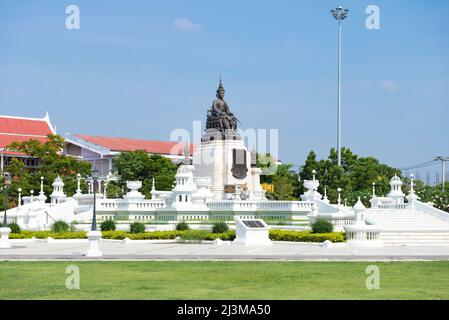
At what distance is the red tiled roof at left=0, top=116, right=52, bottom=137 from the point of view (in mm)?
95812

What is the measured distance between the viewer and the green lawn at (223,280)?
1798 cm

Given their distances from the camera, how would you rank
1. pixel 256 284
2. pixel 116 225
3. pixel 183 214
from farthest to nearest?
1. pixel 183 214
2. pixel 116 225
3. pixel 256 284

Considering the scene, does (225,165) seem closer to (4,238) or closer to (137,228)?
(137,228)

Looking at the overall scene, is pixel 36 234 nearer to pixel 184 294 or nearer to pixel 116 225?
pixel 116 225

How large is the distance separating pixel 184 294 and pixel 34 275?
609 centimetres

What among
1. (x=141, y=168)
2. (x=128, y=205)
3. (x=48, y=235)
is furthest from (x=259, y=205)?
(x=141, y=168)

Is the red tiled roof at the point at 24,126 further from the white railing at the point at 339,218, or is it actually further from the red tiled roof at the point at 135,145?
the white railing at the point at 339,218

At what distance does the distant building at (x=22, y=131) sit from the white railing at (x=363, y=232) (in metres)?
60.5

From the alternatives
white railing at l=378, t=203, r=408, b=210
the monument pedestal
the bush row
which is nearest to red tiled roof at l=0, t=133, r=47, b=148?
the monument pedestal

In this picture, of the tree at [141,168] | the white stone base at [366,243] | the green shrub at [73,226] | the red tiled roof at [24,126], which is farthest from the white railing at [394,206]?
the red tiled roof at [24,126]

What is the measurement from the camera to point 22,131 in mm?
96312

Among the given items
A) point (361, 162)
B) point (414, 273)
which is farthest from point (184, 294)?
point (361, 162)
